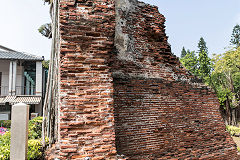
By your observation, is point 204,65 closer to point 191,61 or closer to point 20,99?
point 191,61

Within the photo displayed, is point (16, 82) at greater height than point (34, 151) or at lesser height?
greater

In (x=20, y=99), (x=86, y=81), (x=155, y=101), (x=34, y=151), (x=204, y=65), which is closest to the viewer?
(x=86, y=81)

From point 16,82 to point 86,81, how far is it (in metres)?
15.6

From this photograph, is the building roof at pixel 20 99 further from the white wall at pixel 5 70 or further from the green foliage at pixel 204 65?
the green foliage at pixel 204 65

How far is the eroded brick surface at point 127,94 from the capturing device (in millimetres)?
2732

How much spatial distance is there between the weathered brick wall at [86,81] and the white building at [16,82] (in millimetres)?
13112

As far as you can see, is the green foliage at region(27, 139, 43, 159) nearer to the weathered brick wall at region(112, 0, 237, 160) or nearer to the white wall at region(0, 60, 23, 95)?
the weathered brick wall at region(112, 0, 237, 160)

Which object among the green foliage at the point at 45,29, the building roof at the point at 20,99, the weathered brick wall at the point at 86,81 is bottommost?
the building roof at the point at 20,99

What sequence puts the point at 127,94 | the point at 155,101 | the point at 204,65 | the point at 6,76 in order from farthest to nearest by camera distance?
the point at 204,65, the point at 6,76, the point at 155,101, the point at 127,94

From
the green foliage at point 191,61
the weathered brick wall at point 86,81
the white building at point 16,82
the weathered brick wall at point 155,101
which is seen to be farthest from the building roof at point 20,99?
the green foliage at point 191,61

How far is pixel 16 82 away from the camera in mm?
15766

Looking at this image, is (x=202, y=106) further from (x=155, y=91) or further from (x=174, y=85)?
(x=155, y=91)

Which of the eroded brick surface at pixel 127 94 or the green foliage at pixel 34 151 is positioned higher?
the eroded brick surface at pixel 127 94

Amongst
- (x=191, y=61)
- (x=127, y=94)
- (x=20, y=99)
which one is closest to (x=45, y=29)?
(x=127, y=94)
